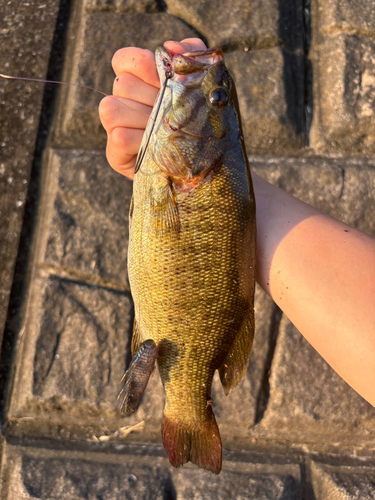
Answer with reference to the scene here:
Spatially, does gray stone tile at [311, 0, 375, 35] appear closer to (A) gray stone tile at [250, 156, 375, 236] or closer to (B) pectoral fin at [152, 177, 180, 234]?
(A) gray stone tile at [250, 156, 375, 236]

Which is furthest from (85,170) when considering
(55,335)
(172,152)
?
(172,152)

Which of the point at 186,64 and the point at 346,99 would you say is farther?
the point at 346,99

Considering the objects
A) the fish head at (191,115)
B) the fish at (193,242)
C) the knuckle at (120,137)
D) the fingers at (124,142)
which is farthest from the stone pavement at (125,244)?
the fish head at (191,115)

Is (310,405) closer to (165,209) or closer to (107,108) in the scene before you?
(165,209)

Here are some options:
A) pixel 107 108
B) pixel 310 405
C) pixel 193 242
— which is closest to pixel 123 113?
pixel 107 108

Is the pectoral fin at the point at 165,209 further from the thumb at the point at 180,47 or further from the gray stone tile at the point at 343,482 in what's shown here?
the gray stone tile at the point at 343,482

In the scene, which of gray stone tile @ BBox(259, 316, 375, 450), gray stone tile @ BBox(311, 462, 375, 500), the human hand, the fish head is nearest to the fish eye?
the fish head

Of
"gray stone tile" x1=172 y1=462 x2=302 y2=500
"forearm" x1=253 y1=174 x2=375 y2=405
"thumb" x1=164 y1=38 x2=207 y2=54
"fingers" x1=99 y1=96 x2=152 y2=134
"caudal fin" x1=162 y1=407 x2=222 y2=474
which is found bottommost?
"gray stone tile" x1=172 y1=462 x2=302 y2=500
